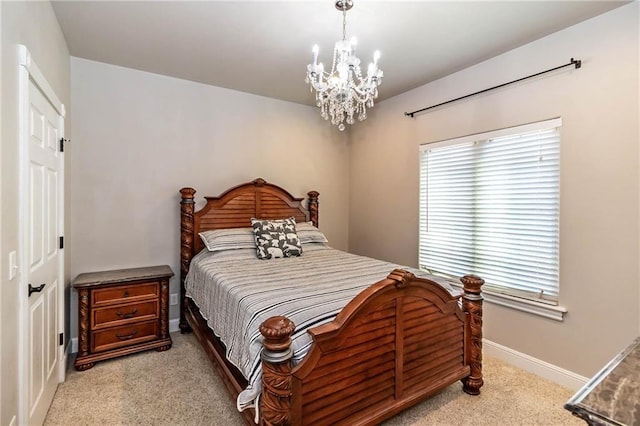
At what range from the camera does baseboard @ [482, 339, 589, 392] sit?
2.34m

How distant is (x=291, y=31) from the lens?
2.44 metres

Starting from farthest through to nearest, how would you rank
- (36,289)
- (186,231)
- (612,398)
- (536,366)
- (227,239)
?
1. (186,231)
2. (227,239)
3. (536,366)
4. (36,289)
5. (612,398)

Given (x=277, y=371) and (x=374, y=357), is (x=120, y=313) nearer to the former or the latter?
(x=277, y=371)

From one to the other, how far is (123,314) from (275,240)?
1.47m

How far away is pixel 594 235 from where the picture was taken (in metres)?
2.25

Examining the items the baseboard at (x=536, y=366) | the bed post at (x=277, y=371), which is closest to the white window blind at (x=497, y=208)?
the baseboard at (x=536, y=366)

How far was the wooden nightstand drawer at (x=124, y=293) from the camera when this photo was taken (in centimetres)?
264

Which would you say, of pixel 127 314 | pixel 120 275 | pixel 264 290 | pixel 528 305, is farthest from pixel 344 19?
pixel 127 314

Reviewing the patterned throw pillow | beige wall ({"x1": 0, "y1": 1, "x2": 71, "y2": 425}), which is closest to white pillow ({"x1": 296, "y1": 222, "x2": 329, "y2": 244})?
the patterned throw pillow

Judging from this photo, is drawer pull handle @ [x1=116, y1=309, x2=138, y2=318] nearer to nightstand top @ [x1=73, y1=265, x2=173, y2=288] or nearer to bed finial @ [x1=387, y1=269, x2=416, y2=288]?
nightstand top @ [x1=73, y1=265, x2=173, y2=288]

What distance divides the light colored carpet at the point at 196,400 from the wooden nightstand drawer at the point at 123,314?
1.11ft

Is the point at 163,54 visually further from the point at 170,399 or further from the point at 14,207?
the point at 170,399

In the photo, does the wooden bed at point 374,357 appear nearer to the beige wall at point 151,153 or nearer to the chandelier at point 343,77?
the chandelier at point 343,77

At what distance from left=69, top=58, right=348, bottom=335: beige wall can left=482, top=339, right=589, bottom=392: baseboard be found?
284 centimetres
